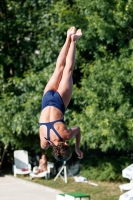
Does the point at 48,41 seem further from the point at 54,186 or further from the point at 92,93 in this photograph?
the point at 54,186

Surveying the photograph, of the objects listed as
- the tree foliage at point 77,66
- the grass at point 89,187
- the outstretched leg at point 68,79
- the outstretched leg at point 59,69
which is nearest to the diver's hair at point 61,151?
the outstretched leg at point 68,79

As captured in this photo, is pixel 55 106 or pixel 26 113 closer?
pixel 55 106

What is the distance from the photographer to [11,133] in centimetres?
1705

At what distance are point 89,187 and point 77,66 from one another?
3.47 meters

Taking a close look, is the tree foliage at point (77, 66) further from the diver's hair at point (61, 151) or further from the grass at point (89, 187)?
the diver's hair at point (61, 151)

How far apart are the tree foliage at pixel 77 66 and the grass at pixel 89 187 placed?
3.92 feet

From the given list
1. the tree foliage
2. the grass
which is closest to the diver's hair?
the tree foliage

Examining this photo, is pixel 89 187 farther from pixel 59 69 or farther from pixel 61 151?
pixel 61 151

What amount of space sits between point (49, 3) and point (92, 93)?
3.97m

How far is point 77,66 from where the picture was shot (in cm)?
1588

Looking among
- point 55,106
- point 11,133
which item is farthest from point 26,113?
point 55,106

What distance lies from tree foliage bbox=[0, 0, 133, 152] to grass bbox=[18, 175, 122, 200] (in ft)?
3.92

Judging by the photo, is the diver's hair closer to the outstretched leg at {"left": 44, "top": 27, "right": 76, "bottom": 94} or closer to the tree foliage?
the outstretched leg at {"left": 44, "top": 27, "right": 76, "bottom": 94}

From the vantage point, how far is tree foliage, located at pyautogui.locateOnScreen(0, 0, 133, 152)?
45.4 ft
